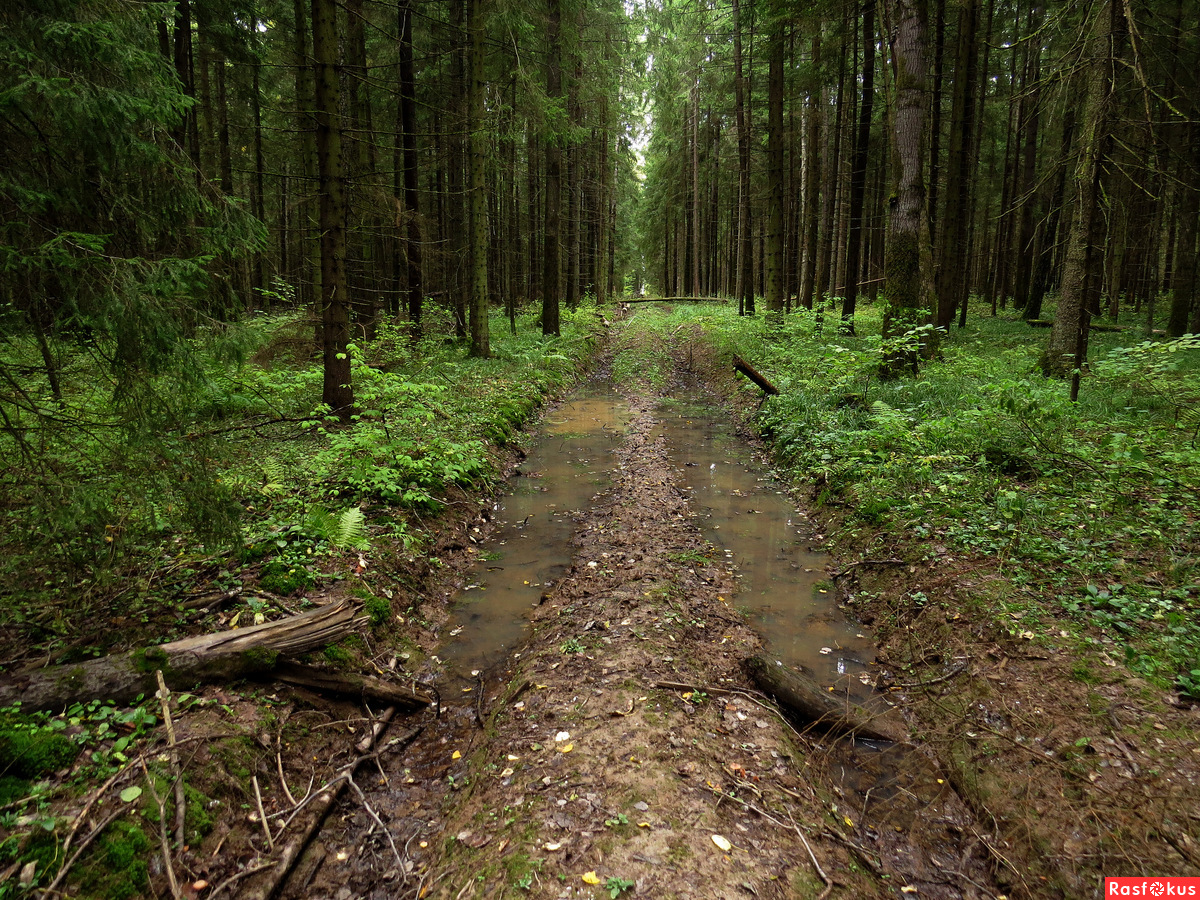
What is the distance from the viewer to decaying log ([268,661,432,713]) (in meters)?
4.11

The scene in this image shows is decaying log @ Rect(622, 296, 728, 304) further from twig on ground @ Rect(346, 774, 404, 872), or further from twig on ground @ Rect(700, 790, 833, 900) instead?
twig on ground @ Rect(346, 774, 404, 872)

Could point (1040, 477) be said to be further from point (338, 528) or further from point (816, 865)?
point (338, 528)

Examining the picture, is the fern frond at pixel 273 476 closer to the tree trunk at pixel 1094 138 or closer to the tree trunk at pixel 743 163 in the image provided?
the tree trunk at pixel 1094 138

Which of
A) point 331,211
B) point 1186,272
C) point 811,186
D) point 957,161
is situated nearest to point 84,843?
point 331,211

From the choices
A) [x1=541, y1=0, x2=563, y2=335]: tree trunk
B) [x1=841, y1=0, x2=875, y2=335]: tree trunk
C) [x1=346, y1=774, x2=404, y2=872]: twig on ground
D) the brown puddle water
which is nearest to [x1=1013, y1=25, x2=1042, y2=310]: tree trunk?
[x1=841, y1=0, x2=875, y2=335]: tree trunk

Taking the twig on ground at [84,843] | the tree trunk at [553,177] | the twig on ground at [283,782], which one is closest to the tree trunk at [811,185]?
the tree trunk at [553,177]

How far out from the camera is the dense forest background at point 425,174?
357cm

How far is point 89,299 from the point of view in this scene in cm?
349

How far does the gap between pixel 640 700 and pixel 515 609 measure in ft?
7.01

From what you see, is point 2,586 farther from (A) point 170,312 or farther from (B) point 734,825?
(B) point 734,825

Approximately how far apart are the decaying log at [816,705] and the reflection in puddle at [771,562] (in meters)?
0.31

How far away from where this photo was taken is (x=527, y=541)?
7.30 metres

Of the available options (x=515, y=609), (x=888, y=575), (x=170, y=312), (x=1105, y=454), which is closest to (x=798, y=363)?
(x=1105, y=454)
